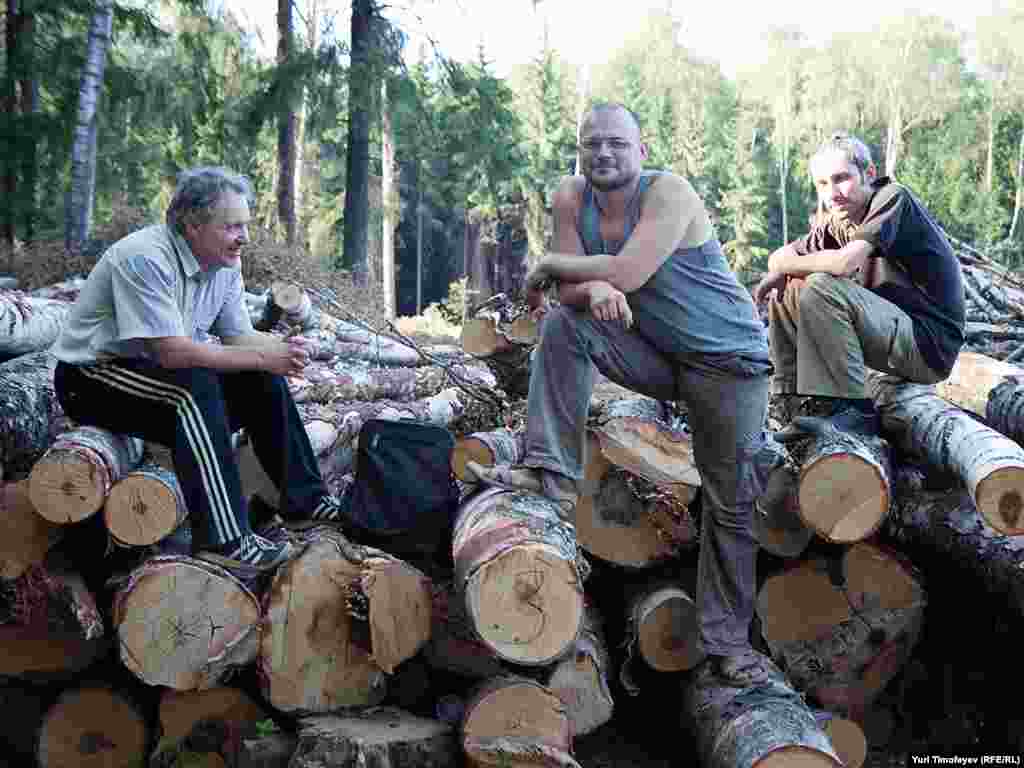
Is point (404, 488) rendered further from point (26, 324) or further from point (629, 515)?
point (26, 324)

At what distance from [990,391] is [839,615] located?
150 centimetres

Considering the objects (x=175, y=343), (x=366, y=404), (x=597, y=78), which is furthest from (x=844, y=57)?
(x=175, y=343)

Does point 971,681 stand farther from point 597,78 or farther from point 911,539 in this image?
point 597,78

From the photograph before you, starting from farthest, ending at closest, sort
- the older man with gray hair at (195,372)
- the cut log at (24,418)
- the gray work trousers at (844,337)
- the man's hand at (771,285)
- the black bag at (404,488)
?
the man's hand at (771,285) < the gray work trousers at (844,337) < the cut log at (24,418) < the black bag at (404,488) < the older man with gray hair at (195,372)

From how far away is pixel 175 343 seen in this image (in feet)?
11.6

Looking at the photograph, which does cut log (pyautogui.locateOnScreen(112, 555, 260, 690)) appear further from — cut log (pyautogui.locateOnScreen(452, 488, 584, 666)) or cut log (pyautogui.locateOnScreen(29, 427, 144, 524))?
cut log (pyautogui.locateOnScreen(452, 488, 584, 666))

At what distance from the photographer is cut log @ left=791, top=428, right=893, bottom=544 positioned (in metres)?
3.53

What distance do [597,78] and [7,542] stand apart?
47887 mm

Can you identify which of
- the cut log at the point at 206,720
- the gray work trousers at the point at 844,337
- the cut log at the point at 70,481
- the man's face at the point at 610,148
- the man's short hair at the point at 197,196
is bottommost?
the cut log at the point at 206,720

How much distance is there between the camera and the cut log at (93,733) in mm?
3531

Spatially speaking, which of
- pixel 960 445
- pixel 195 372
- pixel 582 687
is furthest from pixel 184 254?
pixel 960 445

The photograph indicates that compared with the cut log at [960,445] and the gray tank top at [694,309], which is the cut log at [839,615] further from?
the gray tank top at [694,309]

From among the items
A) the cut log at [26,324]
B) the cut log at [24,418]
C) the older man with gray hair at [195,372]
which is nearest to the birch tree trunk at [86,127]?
the cut log at [26,324]

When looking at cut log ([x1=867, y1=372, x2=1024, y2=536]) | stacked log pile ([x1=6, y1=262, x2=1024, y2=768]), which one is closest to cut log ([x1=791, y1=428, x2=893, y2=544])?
stacked log pile ([x1=6, y1=262, x2=1024, y2=768])
